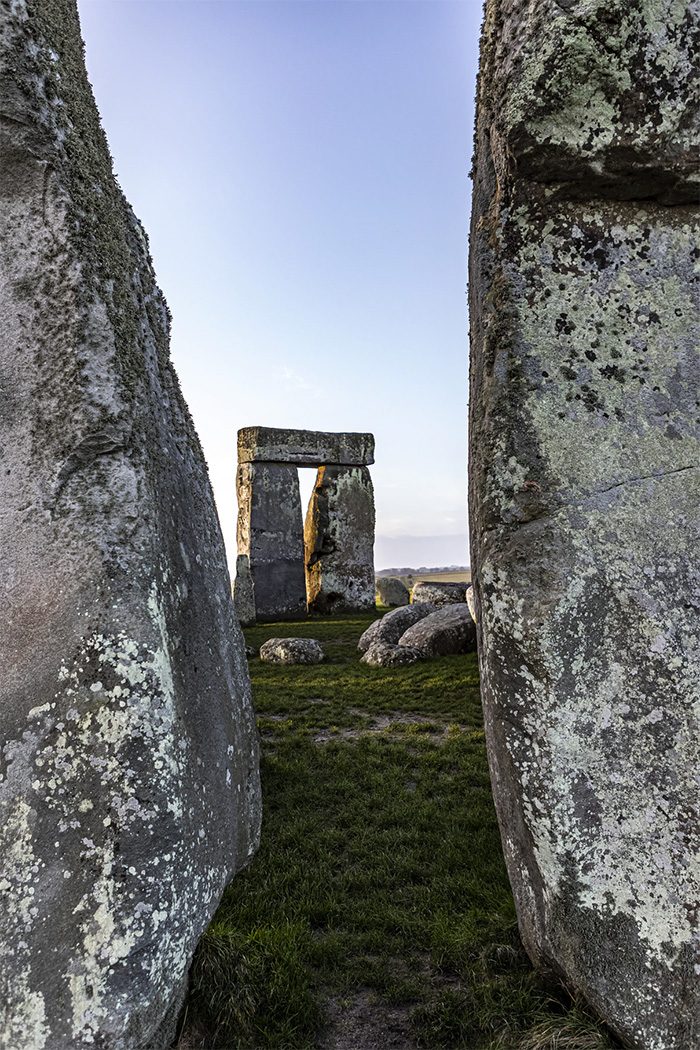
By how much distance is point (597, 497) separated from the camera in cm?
212

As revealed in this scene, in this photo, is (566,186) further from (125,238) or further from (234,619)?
(234,619)

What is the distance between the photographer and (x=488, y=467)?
7.32 ft

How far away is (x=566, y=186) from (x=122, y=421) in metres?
1.55

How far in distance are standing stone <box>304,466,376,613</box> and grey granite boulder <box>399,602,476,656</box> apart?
19.5 feet

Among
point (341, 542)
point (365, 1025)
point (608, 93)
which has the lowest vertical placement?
point (365, 1025)

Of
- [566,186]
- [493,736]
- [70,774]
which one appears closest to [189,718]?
[70,774]

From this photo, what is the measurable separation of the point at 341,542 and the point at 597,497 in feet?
38.7

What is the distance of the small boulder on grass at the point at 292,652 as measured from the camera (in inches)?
301

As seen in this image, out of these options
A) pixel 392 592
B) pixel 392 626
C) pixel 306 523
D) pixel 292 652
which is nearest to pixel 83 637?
pixel 292 652

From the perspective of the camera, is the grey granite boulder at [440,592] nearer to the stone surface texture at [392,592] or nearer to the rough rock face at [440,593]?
the rough rock face at [440,593]

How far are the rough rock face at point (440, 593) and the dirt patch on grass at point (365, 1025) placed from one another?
995 cm

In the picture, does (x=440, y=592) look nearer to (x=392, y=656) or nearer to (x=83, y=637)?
(x=392, y=656)

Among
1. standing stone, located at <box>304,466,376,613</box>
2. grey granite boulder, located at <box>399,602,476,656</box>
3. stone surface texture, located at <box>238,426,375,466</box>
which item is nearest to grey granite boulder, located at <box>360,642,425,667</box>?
grey granite boulder, located at <box>399,602,476,656</box>

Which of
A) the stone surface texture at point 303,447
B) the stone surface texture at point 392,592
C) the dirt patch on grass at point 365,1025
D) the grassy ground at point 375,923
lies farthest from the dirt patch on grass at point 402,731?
the stone surface texture at point 392,592
